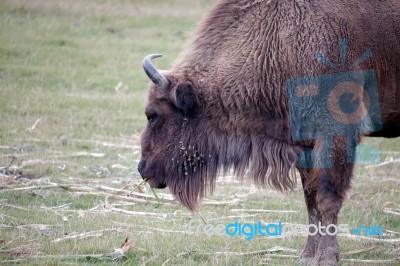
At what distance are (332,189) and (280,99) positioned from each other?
0.88 meters

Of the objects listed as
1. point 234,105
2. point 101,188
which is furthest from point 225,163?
point 101,188

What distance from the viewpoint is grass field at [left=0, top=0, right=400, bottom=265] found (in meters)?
6.16

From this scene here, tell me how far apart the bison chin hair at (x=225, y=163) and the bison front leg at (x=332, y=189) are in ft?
1.22

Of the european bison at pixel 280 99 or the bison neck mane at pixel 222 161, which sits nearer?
the european bison at pixel 280 99

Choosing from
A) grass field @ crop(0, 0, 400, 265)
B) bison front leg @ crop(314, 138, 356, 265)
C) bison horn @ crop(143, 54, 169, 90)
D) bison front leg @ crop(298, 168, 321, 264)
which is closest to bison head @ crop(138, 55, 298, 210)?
bison horn @ crop(143, 54, 169, 90)

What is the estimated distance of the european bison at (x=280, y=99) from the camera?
5996mm

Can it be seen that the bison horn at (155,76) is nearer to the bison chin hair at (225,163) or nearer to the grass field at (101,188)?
the bison chin hair at (225,163)

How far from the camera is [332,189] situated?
5.95m

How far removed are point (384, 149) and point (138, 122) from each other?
385 cm

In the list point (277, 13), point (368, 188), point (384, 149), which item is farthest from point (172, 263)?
point (384, 149)

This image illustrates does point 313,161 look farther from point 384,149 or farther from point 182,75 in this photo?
point 384,149

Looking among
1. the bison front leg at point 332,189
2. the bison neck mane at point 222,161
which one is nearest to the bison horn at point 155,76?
the bison neck mane at point 222,161

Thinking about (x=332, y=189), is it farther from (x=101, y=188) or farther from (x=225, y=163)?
(x=101, y=188)

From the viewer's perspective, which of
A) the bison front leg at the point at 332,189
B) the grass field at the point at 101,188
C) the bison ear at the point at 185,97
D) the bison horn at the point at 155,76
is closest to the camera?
the bison front leg at the point at 332,189
